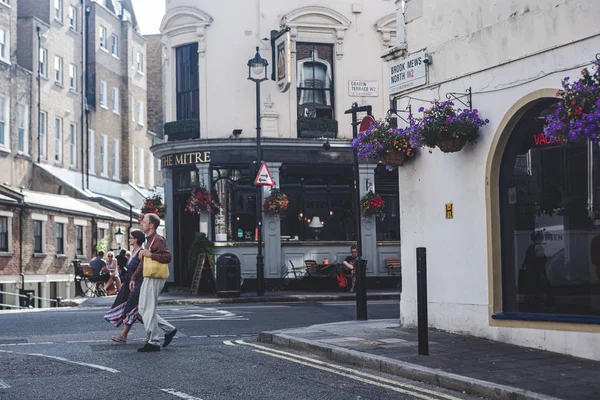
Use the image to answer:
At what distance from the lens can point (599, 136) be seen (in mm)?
8078

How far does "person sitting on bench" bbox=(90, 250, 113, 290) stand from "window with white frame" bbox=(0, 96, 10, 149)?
30.5 ft

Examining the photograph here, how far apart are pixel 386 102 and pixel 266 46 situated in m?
4.28

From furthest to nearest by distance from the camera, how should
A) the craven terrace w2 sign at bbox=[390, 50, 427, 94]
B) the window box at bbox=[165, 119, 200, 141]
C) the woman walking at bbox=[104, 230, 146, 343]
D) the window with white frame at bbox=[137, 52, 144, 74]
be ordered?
1. the window with white frame at bbox=[137, 52, 144, 74]
2. the window box at bbox=[165, 119, 200, 141]
3. the craven terrace w2 sign at bbox=[390, 50, 427, 94]
4. the woman walking at bbox=[104, 230, 146, 343]

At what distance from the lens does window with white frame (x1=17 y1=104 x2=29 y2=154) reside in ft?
123

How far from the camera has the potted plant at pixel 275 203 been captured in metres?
26.4

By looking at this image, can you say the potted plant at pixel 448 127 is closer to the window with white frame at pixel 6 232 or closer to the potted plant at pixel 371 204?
the potted plant at pixel 371 204

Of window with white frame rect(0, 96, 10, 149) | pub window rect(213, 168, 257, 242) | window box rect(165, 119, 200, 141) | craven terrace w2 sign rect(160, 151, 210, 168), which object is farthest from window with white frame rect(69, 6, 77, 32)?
pub window rect(213, 168, 257, 242)

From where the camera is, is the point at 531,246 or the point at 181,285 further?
the point at 181,285

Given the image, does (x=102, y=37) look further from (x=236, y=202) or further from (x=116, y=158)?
(x=236, y=202)

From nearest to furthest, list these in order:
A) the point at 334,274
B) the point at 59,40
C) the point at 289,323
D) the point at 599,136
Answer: the point at 599,136 < the point at 289,323 < the point at 334,274 < the point at 59,40

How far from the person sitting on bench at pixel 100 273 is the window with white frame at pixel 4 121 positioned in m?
9.29

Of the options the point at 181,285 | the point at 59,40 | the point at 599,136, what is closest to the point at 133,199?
the point at 59,40

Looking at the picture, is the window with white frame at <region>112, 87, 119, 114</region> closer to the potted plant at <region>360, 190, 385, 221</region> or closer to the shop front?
the shop front

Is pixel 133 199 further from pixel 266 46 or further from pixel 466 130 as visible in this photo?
pixel 466 130
